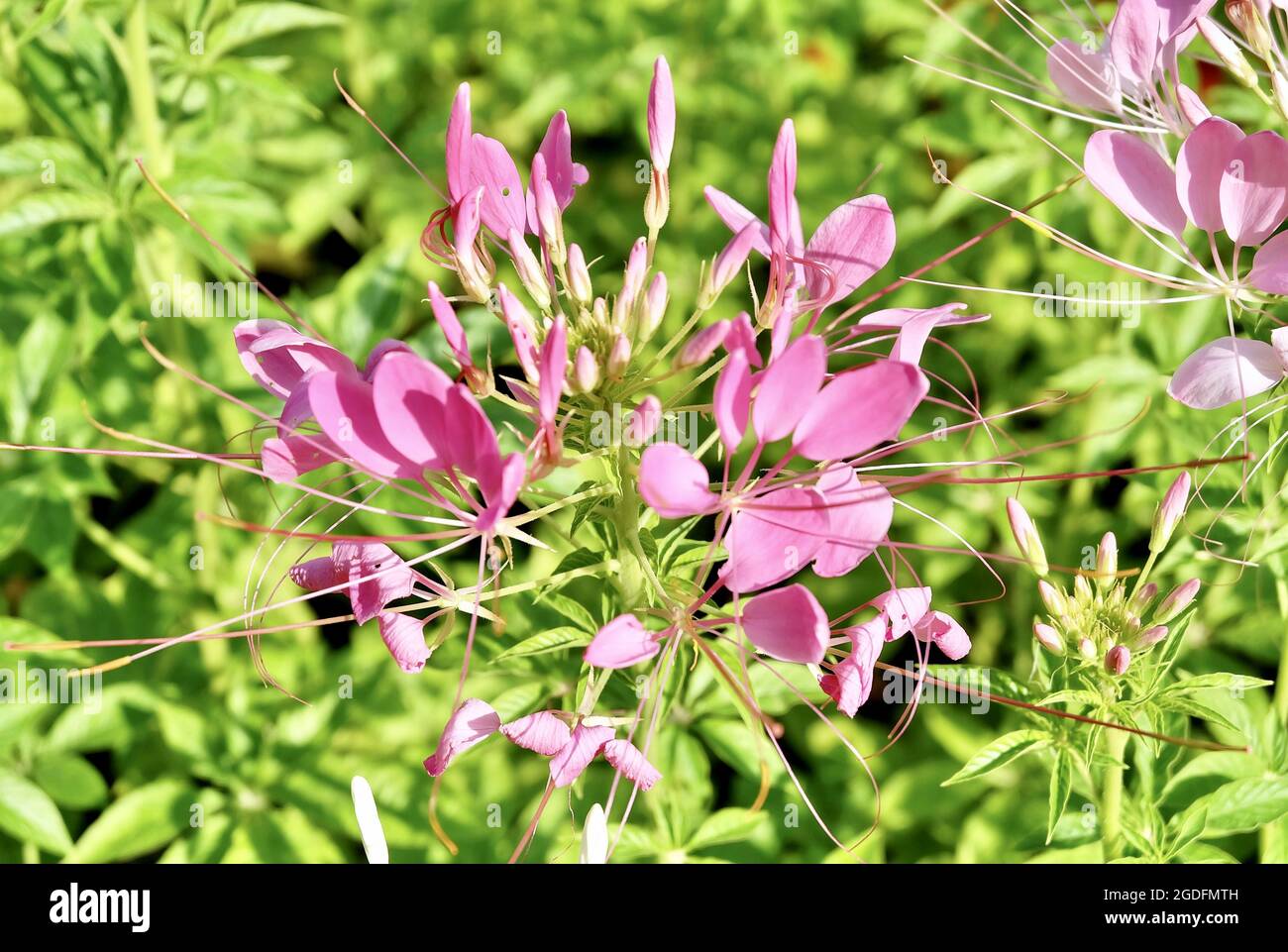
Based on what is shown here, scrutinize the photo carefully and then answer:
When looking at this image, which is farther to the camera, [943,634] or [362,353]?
[362,353]

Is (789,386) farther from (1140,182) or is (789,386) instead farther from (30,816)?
(30,816)

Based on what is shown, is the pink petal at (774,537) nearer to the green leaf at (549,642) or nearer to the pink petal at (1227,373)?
the green leaf at (549,642)

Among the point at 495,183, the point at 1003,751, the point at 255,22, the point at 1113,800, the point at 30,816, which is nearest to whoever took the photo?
the point at 495,183

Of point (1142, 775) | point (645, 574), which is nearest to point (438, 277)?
point (645, 574)

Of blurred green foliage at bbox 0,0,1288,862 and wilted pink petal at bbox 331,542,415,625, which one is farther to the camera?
blurred green foliage at bbox 0,0,1288,862

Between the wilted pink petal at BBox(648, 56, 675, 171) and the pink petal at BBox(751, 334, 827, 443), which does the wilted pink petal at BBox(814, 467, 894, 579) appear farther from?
the wilted pink petal at BBox(648, 56, 675, 171)

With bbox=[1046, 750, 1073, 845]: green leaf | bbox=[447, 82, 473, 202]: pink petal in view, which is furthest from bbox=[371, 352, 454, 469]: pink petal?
bbox=[1046, 750, 1073, 845]: green leaf

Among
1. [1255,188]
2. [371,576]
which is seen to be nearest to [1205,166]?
[1255,188]
